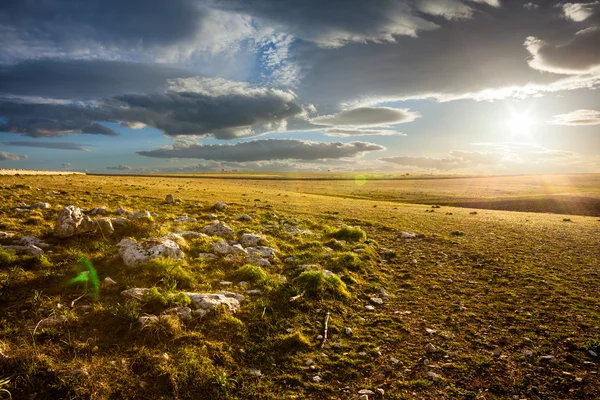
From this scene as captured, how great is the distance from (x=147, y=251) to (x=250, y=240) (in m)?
4.61

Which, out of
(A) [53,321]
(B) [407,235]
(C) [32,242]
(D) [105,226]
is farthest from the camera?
(B) [407,235]

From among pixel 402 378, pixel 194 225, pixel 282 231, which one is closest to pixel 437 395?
pixel 402 378

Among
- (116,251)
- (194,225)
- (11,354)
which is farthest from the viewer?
(194,225)

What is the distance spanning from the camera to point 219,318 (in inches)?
297

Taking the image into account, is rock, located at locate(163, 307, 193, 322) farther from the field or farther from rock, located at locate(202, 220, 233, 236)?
rock, located at locate(202, 220, 233, 236)

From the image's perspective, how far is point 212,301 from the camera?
7941 millimetres

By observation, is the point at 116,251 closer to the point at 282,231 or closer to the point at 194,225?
the point at 194,225

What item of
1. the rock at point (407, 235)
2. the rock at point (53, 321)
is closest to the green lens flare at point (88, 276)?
the rock at point (53, 321)

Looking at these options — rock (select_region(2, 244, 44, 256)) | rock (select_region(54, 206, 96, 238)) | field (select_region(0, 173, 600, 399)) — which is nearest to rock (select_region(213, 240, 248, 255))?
field (select_region(0, 173, 600, 399))

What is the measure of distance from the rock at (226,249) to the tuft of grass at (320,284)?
122 inches

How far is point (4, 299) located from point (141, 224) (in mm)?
6554

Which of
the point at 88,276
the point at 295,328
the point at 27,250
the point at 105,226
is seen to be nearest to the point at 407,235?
the point at 295,328

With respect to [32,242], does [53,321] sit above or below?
below

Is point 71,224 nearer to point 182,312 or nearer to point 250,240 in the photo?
point 250,240
